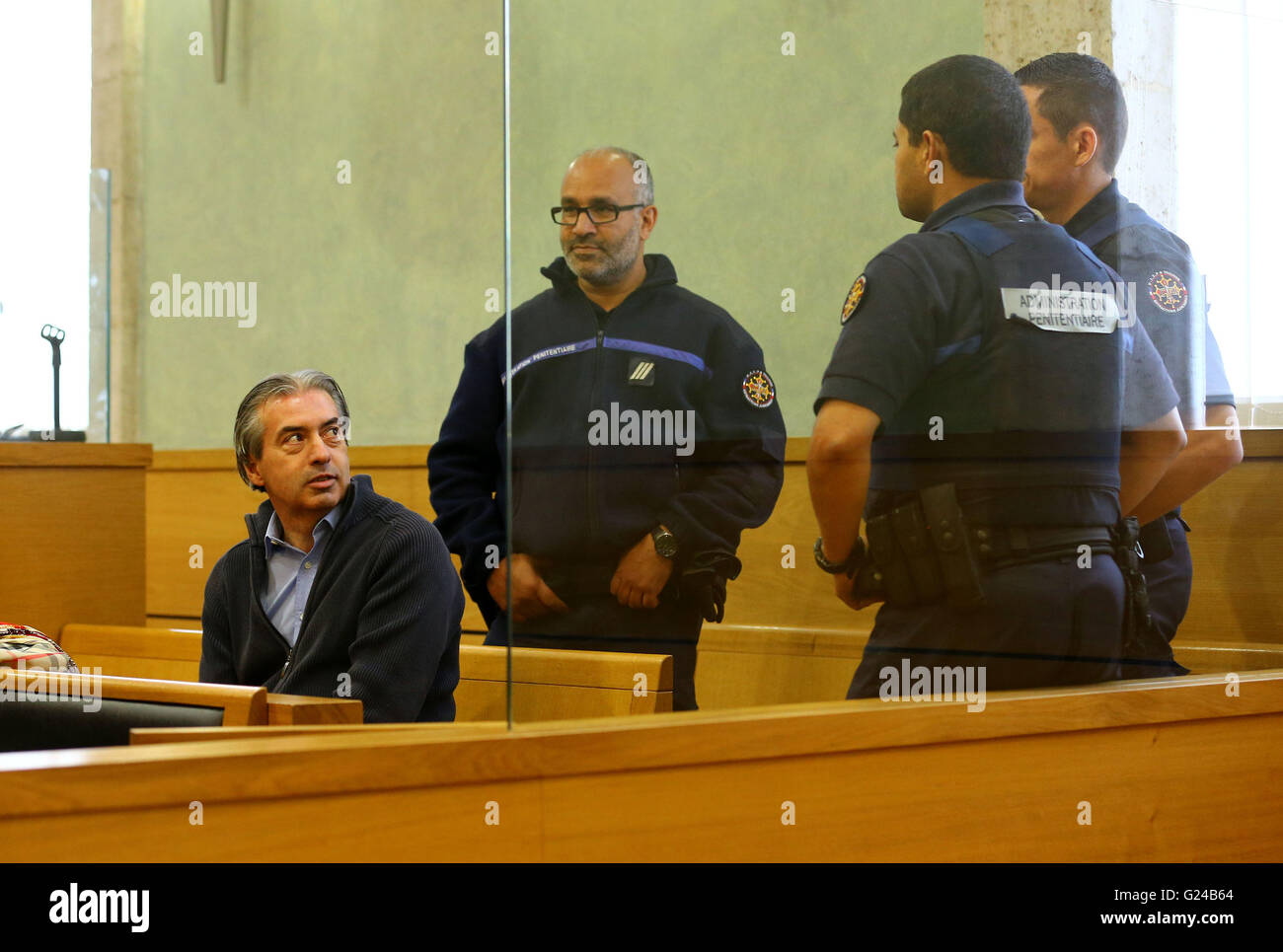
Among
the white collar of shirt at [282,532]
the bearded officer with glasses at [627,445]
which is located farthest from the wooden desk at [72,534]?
the bearded officer with glasses at [627,445]

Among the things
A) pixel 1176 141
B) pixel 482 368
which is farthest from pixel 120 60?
pixel 1176 141

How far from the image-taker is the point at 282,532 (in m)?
2.60

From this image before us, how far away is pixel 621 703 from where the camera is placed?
1.67m

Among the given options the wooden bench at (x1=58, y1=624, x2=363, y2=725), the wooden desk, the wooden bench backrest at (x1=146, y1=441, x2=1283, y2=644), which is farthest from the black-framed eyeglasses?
the wooden desk

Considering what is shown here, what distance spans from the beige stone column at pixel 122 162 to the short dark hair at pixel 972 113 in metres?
5.28

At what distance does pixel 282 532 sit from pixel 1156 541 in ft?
4.90

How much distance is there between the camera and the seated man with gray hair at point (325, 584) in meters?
2.30

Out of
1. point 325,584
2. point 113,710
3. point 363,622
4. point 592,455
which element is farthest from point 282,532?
point 592,455

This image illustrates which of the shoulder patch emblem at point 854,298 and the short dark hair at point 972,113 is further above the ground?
the short dark hair at point 972,113

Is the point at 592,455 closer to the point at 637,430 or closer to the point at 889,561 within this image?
the point at 637,430

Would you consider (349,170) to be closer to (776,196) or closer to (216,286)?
(216,286)

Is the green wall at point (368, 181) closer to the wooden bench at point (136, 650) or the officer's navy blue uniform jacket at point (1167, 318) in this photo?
the officer's navy blue uniform jacket at point (1167, 318)
